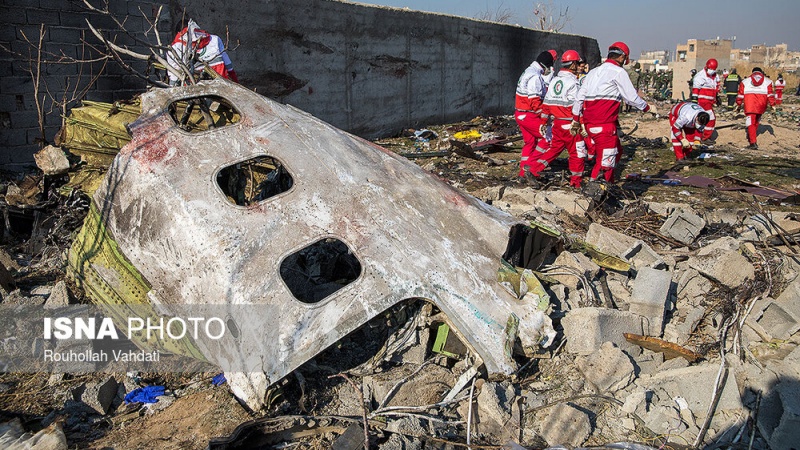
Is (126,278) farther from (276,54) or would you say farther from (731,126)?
(731,126)

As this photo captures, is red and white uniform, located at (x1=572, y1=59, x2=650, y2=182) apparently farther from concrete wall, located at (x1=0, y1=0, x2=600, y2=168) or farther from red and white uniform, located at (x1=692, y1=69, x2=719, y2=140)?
red and white uniform, located at (x1=692, y1=69, x2=719, y2=140)

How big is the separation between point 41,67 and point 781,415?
291 inches

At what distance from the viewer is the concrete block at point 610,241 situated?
4535 millimetres

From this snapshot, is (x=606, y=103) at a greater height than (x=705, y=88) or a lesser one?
lesser

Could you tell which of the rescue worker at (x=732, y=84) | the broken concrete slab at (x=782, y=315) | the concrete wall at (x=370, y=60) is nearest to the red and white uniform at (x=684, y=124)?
the concrete wall at (x=370, y=60)

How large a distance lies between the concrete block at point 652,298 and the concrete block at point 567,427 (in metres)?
1.02

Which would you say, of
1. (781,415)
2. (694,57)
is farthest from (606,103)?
(694,57)

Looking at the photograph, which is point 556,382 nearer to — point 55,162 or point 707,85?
point 55,162

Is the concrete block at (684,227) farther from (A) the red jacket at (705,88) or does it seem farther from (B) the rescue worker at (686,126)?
(A) the red jacket at (705,88)

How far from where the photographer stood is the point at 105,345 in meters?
3.43

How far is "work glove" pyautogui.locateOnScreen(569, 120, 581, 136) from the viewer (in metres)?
7.13

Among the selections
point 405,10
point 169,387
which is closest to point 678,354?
point 169,387

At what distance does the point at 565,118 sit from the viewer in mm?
7164

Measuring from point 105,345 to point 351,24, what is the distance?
8.53m
